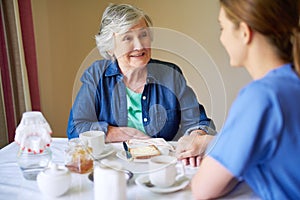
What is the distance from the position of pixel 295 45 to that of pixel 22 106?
4.79 feet

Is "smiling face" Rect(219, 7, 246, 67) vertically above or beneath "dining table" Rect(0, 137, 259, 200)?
above

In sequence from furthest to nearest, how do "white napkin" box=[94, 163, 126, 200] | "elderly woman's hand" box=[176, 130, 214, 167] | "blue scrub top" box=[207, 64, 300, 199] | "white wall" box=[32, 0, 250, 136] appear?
"white wall" box=[32, 0, 250, 136]
"elderly woman's hand" box=[176, 130, 214, 167]
"white napkin" box=[94, 163, 126, 200]
"blue scrub top" box=[207, 64, 300, 199]

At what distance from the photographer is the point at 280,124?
24.0 inches

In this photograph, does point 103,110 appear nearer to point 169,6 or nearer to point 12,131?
point 169,6

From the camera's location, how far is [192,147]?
1062mm

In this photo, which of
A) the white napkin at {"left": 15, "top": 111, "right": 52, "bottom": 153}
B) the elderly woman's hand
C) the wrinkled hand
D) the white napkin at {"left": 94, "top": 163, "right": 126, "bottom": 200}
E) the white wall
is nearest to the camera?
the white napkin at {"left": 94, "top": 163, "right": 126, "bottom": 200}

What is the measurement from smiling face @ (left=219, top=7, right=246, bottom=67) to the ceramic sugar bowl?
0.50 meters

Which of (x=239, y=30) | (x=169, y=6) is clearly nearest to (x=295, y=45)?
(x=239, y=30)

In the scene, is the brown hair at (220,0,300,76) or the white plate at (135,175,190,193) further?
the white plate at (135,175,190,193)

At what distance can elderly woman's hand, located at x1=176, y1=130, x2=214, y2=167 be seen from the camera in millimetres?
1007

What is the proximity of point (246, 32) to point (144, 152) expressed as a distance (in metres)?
0.53

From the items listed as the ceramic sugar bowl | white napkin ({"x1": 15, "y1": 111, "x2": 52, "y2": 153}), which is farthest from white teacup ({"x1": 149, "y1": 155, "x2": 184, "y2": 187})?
white napkin ({"x1": 15, "y1": 111, "x2": 52, "y2": 153})

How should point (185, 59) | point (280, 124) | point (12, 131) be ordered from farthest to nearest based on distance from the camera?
point (12, 131), point (185, 59), point (280, 124)

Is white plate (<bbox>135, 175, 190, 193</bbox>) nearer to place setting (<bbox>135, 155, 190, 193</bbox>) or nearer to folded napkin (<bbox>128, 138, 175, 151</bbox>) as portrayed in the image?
place setting (<bbox>135, 155, 190, 193</bbox>)
